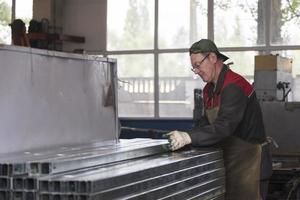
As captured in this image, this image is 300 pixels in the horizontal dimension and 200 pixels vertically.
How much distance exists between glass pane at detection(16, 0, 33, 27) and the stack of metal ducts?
8081mm

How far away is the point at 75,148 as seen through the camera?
2.36m

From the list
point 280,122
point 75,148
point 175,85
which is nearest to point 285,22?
point 175,85

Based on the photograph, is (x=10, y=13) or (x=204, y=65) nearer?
(x=204, y=65)

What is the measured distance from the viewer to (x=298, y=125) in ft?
17.7

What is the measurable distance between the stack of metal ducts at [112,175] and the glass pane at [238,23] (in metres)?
6.53

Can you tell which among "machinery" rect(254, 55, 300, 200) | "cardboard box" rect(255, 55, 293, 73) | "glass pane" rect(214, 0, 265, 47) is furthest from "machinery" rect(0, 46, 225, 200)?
"glass pane" rect(214, 0, 265, 47)

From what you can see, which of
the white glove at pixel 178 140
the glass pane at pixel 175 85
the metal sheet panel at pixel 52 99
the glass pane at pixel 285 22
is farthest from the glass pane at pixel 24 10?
the white glove at pixel 178 140

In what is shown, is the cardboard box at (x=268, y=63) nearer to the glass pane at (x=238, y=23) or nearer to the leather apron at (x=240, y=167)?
the glass pane at (x=238, y=23)

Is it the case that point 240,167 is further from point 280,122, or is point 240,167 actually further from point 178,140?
point 280,122

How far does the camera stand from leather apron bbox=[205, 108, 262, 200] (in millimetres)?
2773

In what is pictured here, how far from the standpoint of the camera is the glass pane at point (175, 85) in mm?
9178

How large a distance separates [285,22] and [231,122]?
6347mm

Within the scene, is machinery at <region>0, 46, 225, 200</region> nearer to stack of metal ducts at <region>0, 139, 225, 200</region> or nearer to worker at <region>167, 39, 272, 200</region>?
stack of metal ducts at <region>0, 139, 225, 200</region>

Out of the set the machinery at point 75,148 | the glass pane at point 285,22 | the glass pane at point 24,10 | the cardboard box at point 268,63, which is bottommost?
the machinery at point 75,148
